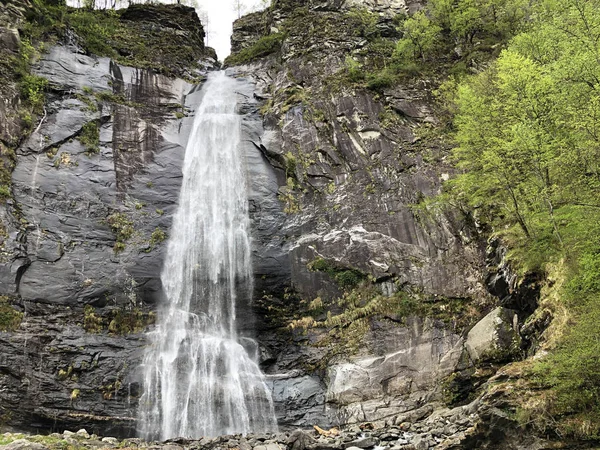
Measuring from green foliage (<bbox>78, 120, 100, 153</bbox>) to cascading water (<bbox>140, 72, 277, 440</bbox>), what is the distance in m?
4.34

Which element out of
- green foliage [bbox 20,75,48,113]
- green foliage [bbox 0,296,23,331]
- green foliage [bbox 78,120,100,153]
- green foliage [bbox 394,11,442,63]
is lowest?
green foliage [bbox 0,296,23,331]

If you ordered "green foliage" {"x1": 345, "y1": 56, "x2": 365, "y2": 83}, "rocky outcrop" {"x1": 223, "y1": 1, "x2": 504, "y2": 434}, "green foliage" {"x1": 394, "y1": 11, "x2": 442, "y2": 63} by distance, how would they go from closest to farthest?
1. "rocky outcrop" {"x1": 223, "y1": 1, "x2": 504, "y2": 434}
2. "green foliage" {"x1": 345, "y1": 56, "x2": 365, "y2": 83}
3. "green foliage" {"x1": 394, "y1": 11, "x2": 442, "y2": 63}

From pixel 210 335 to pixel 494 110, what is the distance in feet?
44.1

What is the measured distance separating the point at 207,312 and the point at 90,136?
1103 centimetres

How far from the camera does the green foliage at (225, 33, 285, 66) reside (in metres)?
31.7

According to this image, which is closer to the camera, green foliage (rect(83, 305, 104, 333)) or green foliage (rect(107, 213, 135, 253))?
green foliage (rect(83, 305, 104, 333))

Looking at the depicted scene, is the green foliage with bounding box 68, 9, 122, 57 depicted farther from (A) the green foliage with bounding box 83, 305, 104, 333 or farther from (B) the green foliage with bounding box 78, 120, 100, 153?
(A) the green foliage with bounding box 83, 305, 104, 333

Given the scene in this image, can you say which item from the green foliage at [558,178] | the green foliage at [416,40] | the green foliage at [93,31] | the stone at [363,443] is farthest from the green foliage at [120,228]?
the green foliage at [416,40]

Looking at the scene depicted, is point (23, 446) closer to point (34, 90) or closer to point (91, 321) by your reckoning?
point (91, 321)

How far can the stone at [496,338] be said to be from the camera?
43.2ft

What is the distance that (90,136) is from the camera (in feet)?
72.7

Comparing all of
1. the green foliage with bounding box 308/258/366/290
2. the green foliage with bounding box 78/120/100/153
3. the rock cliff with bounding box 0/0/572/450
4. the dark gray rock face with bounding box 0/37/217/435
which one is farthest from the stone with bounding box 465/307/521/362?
the green foliage with bounding box 78/120/100/153

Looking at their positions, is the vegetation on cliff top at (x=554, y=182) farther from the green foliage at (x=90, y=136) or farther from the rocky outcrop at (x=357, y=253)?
the green foliage at (x=90, y=136)

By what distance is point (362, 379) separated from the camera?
15.8 meters
